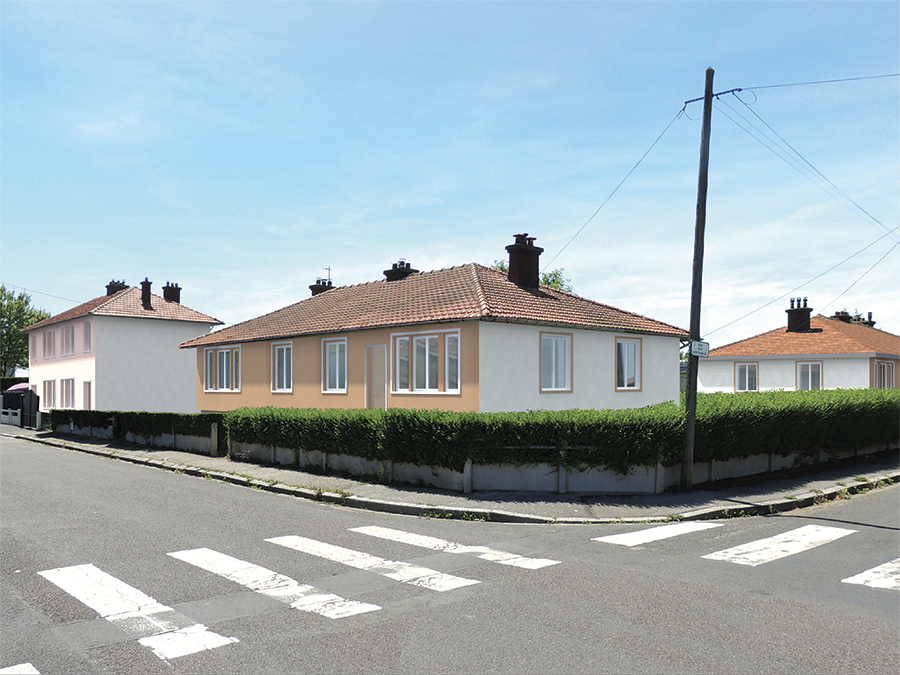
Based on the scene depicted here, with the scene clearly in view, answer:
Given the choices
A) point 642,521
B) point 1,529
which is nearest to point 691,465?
point 642,521

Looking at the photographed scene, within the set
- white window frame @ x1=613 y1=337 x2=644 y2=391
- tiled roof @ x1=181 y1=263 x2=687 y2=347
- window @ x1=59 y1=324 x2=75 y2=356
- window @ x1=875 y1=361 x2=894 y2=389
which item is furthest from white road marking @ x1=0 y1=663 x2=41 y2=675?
window @ x1=59 y1=324 x2=75 y2=356

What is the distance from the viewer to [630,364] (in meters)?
21.8

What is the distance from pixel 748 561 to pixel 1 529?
10113 millimetres

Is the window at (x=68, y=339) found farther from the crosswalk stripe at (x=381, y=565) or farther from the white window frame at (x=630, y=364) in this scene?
the crosswalk stripe at (x=381, y=565)

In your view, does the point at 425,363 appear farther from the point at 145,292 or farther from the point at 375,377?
the point at 145,292

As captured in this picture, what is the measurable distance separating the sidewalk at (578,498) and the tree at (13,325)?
64.1 metres

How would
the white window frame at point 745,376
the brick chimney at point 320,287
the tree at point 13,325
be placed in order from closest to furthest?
the brick chimney at point 320,287
the white window frame at point 745,376
the tree at point 13,325

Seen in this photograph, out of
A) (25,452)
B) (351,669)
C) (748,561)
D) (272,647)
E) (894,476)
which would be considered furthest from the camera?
(25,452)

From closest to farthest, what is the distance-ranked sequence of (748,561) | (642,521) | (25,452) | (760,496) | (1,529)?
1. (748,561)
2. (1,529)
3. (642,521)
4. (760,496)
5. (25,452)

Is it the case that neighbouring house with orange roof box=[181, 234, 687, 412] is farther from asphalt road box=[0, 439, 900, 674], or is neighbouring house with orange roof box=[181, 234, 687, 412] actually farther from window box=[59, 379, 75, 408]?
window box=[59, 379, 75, 408]

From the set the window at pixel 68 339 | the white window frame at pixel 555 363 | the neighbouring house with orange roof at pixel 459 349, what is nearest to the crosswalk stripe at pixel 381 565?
the neighbouring house with orange roof at pixel 459 349

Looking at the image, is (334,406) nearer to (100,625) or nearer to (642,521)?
(642,521)

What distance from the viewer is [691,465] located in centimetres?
1272

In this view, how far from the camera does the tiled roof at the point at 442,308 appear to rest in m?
18.3
